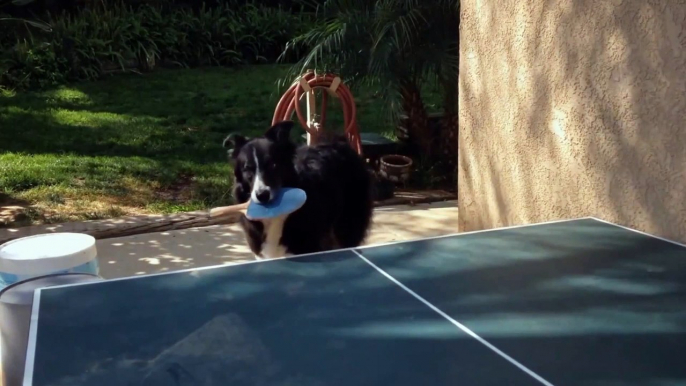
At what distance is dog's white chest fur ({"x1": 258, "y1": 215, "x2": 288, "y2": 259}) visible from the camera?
4.37 meters

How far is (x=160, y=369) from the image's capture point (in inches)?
71.7

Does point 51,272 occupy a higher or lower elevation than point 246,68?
lower

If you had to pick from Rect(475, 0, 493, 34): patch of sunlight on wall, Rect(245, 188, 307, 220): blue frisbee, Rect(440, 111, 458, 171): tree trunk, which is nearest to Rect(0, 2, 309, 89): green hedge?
Rect(440, 111, 458, 171): tree trunk

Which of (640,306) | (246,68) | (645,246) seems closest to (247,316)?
(640,306)

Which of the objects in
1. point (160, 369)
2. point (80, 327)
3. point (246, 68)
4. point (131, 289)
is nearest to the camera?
point (160, 369)

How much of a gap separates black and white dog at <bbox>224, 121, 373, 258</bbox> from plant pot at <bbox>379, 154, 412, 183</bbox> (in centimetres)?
234

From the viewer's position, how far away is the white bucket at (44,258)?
306 centimetres

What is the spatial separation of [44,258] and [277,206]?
1.19 metres

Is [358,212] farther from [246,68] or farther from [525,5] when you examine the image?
[246,68]

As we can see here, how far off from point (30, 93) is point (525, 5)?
32.8 feet

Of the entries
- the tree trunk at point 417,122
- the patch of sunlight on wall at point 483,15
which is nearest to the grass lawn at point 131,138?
the tree trunk at point 417,122

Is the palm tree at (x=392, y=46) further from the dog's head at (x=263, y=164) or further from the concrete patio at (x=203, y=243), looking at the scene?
the dog's head at (x=263, y=164)

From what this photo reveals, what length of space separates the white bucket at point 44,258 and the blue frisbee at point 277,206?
80 cm

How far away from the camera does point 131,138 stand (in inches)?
386
